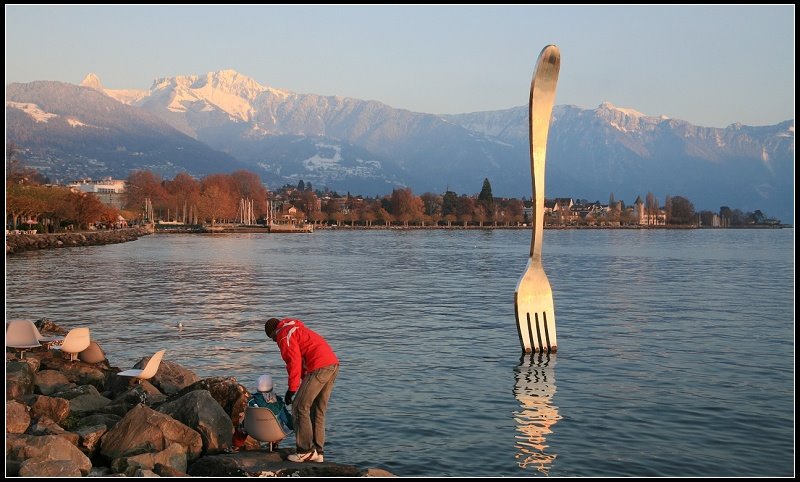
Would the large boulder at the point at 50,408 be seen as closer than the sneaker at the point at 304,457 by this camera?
No

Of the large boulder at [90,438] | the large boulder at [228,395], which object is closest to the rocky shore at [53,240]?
the large boulder at [228,395]

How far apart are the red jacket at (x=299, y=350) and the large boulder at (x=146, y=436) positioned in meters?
1.80

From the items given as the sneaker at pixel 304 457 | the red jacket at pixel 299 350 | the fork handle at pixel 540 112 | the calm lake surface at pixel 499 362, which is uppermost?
the fork handle at pixel 540 112

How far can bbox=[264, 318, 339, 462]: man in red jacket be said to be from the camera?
41.5 feet

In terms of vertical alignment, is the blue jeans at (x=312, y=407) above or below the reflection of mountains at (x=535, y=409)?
above

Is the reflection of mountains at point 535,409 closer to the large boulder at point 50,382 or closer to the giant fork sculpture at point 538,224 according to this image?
the giant fork sculpture at point 538,224

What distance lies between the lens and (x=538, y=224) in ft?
59.6

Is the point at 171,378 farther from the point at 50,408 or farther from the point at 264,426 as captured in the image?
the point at 264,426

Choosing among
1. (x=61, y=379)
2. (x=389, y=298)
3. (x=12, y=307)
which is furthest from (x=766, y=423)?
(x=12, y=307)

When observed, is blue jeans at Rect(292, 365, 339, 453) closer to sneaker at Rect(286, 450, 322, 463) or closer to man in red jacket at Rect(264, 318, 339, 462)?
man in red jacket at Rect(264, 318, 339, 462)

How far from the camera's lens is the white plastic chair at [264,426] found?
522 inches

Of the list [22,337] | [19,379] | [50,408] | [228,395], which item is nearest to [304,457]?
[228,395]

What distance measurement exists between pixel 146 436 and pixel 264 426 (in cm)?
159

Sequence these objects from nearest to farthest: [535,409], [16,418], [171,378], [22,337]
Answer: [16,418] → [535,409] → [171,378] → [22,337]
